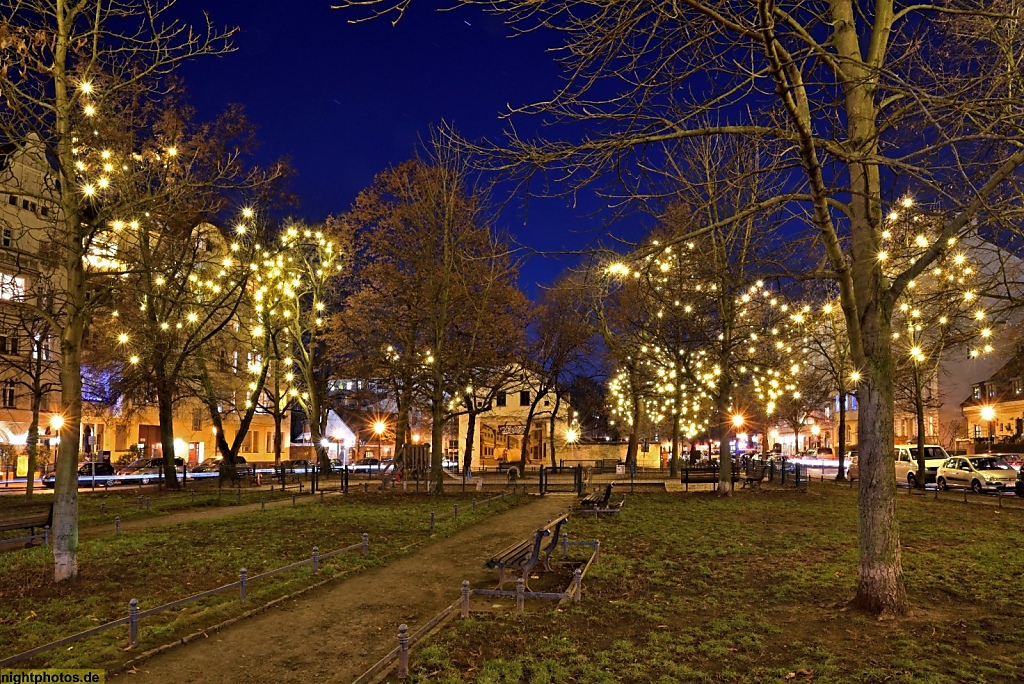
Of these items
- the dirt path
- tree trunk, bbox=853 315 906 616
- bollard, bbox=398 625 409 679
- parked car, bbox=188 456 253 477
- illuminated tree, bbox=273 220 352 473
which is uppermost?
illuminated tree, bbox=273 220 352 473

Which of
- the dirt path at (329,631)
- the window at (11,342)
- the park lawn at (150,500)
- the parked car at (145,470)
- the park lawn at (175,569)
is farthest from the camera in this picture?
the parked car at (145,470)

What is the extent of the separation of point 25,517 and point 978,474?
34.4 metres

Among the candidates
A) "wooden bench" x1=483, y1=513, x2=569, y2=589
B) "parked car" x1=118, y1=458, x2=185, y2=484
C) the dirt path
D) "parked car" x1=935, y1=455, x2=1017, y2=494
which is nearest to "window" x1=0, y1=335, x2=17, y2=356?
the dirt path

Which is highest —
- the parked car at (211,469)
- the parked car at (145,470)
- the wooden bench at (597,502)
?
the wooden bench at (597,502)

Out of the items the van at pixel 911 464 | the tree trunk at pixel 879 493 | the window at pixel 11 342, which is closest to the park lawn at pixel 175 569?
the window at pixel 11 342

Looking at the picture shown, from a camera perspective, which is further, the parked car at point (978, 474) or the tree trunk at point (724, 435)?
the parked car at point (978, 474)

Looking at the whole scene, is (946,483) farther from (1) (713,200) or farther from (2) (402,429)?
(1) (713,200)

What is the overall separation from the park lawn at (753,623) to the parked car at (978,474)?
17.8 m

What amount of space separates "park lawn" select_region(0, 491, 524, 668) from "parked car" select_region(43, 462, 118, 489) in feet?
58.1

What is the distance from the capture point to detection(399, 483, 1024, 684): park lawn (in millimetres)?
6895

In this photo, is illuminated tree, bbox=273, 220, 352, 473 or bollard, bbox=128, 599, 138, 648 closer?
bollard, bbox=128, 599, 138, 648

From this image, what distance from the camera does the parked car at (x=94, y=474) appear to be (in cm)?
3394

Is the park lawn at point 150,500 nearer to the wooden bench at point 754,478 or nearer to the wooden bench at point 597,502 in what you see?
the wooden bench at point 597,502

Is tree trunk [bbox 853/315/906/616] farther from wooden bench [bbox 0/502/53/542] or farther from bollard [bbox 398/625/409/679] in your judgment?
wooden bench [bbox 0/502/53/542]
